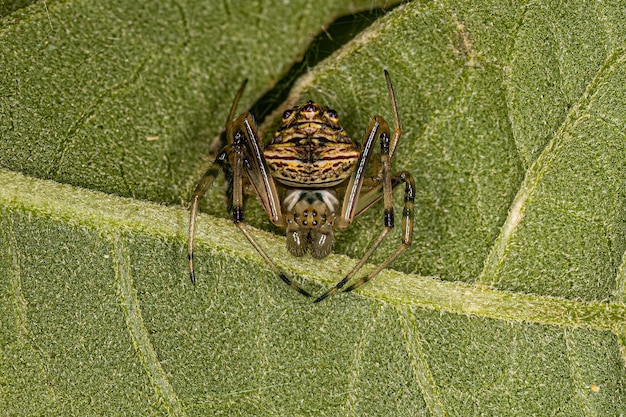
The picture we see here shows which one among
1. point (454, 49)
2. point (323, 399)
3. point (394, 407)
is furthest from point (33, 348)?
point (454, 49)

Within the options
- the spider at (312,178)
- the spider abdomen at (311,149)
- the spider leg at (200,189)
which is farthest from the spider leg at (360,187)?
the spider leg at (200,189)

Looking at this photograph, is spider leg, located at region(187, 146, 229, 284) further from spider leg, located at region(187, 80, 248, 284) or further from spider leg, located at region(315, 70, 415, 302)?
spider leg, located at region(315, 70, 415, 302)

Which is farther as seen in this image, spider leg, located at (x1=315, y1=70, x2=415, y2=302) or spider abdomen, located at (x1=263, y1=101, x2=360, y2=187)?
spider abdomen, located at (x1=263, y1=101, x2=360, y2=187)

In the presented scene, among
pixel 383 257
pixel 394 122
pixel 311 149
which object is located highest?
pixel 394 122

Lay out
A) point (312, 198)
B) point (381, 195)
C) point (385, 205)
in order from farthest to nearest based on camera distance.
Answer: point (312, 198) → point (381, 195) → point (385, 205)

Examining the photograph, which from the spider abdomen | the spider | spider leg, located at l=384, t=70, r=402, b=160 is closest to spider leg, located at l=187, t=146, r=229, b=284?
the spider

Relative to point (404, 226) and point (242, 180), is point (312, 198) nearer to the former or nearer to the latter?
point (242, 180)

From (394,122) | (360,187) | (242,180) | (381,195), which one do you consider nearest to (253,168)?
(242,180)

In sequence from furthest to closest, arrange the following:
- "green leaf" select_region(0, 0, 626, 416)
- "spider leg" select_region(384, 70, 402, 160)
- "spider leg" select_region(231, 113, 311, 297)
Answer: "spider leg" select_region(384, 70, 402, 160) < "spider leg" select_region(231, 113, 311, 297) < "green leaf" select_region(0, 0, 626, 416)
